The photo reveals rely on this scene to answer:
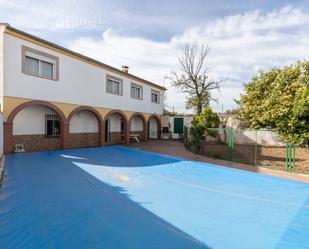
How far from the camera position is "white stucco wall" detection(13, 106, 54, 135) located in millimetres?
13859

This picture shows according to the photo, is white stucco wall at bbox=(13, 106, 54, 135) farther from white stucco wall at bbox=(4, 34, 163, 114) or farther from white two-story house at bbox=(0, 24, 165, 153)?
white stucco wall at bbox=(4, 34, 163, 114)

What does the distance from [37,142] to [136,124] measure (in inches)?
473

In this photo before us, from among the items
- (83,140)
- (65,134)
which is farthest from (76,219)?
(83,140)

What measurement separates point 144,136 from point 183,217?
2031 centimetres

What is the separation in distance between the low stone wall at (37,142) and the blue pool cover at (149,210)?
4.77m

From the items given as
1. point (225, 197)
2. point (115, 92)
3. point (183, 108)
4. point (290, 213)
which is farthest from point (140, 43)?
point (183, 108)

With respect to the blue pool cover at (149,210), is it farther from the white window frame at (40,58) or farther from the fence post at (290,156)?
the white window frame at (40,58)

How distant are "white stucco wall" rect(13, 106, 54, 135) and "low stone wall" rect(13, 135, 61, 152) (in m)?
0.29

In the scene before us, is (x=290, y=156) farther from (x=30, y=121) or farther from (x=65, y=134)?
(x=30, y=121)

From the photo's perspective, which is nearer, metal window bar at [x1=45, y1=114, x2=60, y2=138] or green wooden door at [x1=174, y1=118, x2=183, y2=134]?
metal window bar at [x1=45, y1=114, x2=60, y2=138]

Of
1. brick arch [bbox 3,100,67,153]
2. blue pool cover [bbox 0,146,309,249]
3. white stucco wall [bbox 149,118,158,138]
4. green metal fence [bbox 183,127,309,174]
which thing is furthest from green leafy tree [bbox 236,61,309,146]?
brick arch [bbox 3,100,67,153]

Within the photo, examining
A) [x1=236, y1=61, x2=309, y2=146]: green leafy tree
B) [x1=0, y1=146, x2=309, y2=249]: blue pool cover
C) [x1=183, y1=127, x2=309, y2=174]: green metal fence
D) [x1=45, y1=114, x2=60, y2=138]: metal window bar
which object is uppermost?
[x1=236, y1=61, x2=309, y2=146]: green leafy tree

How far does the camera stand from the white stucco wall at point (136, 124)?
81.7 ft

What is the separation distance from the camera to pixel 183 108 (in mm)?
33125
